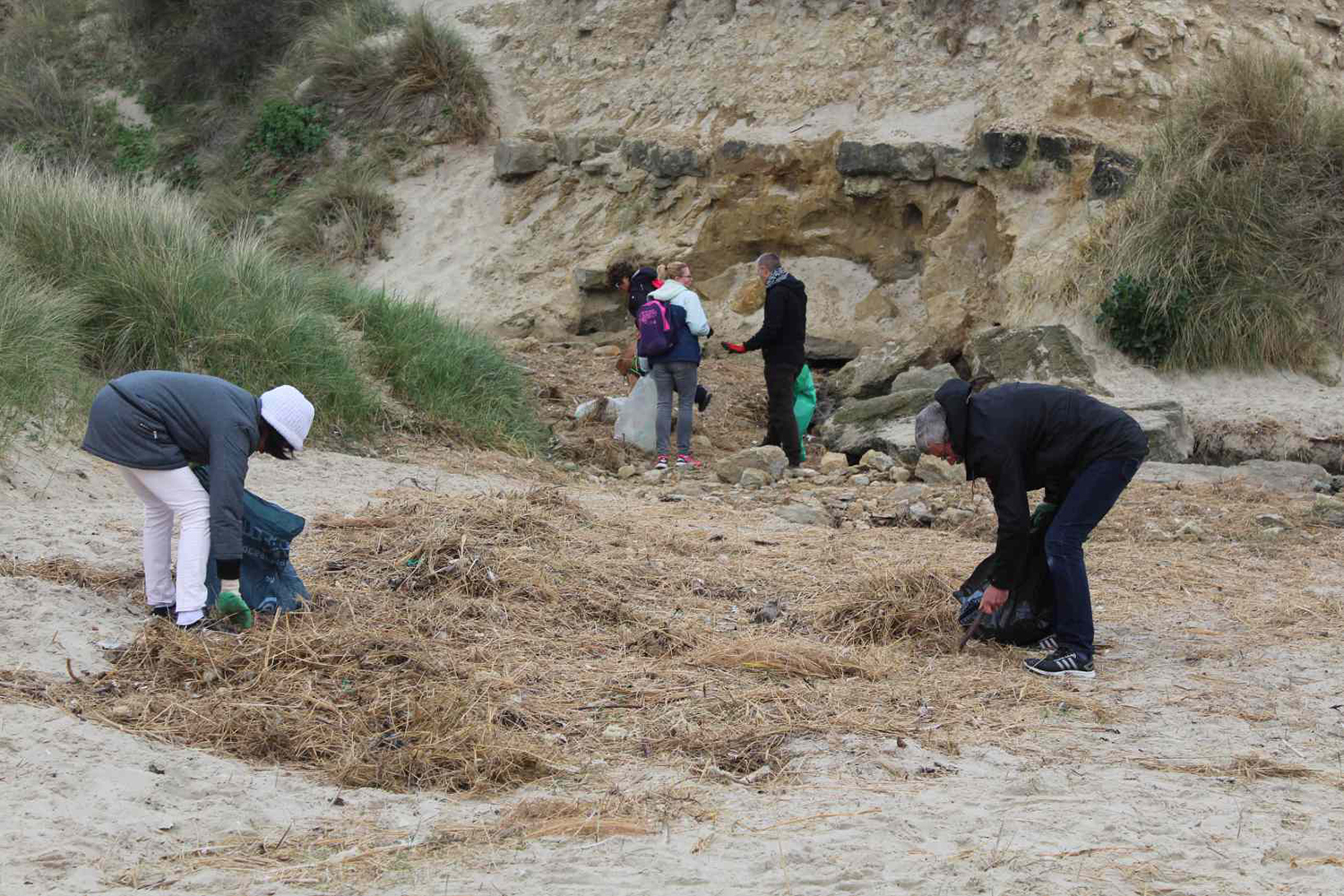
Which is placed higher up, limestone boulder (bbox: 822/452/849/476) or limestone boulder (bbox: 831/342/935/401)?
limestone boulder (bbox: 831/342/935/401)

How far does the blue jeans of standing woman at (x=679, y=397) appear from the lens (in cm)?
Result: 1017

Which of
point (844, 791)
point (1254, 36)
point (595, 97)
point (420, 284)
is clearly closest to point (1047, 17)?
point (1254, 36)

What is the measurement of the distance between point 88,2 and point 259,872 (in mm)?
22054

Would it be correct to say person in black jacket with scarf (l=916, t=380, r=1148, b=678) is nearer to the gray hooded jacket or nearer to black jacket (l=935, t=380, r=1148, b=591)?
black jacket (l=935, t=380, r=1148, b=591)

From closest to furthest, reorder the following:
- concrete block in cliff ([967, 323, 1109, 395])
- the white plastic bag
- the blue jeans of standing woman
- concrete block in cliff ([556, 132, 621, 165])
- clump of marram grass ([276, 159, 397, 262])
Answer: the blue jeans of standing woman < the white plastic bag < concrete block in cliff ([967, 323, 1109, 395]) < concrete block in cliff ([556, 132, 621, 165]) < clump of marram grass ([276, 159, 397, 262])

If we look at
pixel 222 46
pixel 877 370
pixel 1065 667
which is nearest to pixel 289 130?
pixel 222 46

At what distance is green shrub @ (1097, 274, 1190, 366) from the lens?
38.6ft

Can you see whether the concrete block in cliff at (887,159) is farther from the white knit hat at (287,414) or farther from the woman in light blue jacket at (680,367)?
the white knit hat at (287,414)

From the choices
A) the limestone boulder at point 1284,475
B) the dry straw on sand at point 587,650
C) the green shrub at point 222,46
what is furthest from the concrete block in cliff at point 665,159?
the dry straw on sand at point 587,650

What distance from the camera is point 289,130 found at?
58.6 feet

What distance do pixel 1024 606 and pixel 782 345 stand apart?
15.8ft

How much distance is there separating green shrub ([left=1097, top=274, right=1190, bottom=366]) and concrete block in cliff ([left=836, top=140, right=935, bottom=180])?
2.60 meters

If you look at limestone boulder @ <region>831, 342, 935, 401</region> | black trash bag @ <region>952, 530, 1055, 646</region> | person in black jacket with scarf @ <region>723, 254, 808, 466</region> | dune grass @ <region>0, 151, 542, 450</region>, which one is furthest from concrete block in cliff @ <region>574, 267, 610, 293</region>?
black trash bag @ <region>952, 530, 1055, 646</region>

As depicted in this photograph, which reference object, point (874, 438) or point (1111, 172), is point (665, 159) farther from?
point (874, 438)
